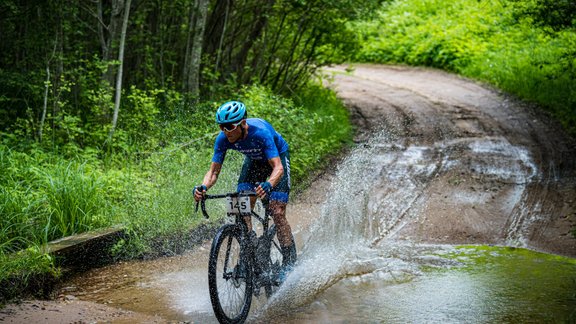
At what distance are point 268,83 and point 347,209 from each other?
8.61 metres

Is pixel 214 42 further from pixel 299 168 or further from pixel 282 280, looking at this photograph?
pixel 282 280

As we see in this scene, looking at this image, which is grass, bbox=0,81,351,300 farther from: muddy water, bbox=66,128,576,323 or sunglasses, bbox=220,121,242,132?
sunglasses, bbox=220,121,242,132

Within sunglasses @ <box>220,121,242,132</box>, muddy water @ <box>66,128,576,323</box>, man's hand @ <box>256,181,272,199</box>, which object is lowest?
muddy water @ <box>66,128,576,323</box>


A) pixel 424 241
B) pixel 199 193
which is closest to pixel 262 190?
pixel 199 193

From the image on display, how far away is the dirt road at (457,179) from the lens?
891 centimetres

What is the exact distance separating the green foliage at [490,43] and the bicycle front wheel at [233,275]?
10.1 metres

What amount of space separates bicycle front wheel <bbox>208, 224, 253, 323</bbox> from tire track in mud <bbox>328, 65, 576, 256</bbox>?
332 cm

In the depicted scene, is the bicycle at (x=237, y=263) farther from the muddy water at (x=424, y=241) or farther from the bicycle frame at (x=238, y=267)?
the muddy water at (x=424, y=241)

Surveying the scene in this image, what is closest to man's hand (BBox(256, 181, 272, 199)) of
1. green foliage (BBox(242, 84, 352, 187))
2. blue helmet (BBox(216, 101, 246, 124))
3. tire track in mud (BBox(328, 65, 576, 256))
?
blue helmet (BBox(216, 101, 246, 124))

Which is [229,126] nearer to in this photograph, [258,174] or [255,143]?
[255,143]

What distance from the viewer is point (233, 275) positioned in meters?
6.12

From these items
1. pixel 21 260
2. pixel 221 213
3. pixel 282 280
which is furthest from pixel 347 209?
pixel 21 260

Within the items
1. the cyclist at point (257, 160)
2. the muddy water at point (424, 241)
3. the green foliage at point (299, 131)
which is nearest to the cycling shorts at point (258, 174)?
the cyclist at point (257, 160)

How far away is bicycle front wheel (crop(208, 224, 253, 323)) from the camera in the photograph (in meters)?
5.97
